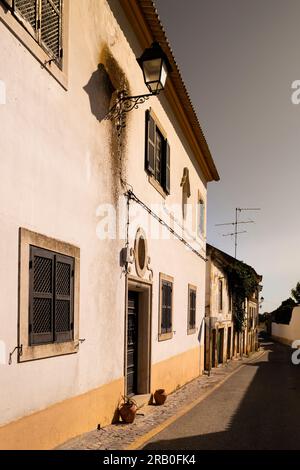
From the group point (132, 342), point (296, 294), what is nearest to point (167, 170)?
point (132, 342)

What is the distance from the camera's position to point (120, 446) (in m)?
6.38

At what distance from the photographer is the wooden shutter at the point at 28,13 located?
16.2 feet

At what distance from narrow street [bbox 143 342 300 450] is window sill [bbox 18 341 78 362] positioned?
1815mm

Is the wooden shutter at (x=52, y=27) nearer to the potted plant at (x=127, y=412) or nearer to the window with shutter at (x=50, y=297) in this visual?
the window with shutter at (x=50, y=297)

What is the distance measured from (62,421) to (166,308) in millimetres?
6052

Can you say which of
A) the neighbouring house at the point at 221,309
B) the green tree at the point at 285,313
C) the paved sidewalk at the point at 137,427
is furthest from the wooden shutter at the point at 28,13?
the green tree at the point at 285,313

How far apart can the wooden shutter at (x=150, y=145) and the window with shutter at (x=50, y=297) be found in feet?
13.7

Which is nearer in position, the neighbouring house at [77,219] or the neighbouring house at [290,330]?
the neighbouring house at [77,219]

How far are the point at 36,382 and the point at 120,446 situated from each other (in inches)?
77.6

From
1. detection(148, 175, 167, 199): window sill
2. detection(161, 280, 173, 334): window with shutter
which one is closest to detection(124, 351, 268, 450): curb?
A: detection(161, 280, 173, 334): window with shutter

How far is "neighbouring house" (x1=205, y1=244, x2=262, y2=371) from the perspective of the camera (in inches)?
833

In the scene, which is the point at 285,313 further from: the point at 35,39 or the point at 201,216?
the point at 35,39

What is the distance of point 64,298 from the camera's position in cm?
586

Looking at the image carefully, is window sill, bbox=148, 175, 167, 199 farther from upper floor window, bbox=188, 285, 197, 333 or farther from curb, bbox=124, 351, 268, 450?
curb, bbox=124, 351, 268, 450
